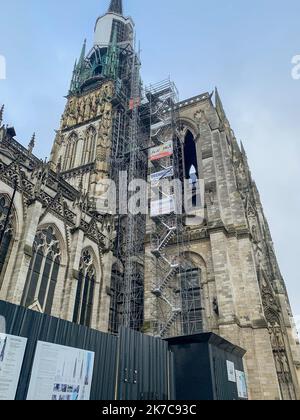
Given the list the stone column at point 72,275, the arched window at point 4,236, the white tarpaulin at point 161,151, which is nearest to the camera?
the arched window at point 4,236

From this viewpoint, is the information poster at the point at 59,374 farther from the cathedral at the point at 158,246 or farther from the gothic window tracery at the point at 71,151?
the gothic window tracery at the point at 71,151

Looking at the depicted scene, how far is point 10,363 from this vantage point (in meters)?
6.87

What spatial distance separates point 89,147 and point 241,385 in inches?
954

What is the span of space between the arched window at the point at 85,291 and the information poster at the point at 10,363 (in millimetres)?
10682

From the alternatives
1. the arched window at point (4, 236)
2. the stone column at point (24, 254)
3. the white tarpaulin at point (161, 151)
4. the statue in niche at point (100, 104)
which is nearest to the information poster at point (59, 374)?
the stone column at point (24, 254)

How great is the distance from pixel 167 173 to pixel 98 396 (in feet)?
49.9

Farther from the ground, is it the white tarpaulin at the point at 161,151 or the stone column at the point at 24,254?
the white tarpaulin at the point at 161,151

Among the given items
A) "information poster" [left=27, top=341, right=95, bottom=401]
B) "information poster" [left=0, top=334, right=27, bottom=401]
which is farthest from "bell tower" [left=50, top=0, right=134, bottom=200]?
"information poster" [left=0, top=334, right=27, bottom=401]

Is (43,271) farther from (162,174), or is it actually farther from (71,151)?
(71,151)

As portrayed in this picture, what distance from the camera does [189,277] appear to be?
62.1 ft

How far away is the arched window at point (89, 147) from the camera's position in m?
30.5

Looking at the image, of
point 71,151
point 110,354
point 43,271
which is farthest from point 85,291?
point 71,151

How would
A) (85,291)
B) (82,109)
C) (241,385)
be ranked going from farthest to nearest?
(82,109), (85,291), (241,385)
